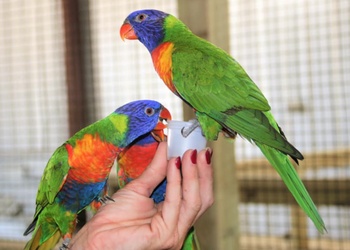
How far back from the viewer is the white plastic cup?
697mm

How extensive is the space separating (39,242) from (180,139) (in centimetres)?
35

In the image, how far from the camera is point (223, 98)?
0.72 metres

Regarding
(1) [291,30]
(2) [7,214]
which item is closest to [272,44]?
(1) [291,30]

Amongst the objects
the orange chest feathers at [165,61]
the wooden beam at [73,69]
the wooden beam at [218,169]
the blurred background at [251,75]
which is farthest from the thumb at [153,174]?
the wooden beam at [73,69]

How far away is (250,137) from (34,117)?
1274mm

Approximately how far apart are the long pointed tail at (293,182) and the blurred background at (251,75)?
2.20 ft

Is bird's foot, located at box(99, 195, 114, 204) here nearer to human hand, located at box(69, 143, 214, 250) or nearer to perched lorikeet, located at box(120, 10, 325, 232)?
human hand, located at box(69, 143, 214, 250)

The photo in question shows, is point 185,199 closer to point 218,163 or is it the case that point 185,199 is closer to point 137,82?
point 218,163

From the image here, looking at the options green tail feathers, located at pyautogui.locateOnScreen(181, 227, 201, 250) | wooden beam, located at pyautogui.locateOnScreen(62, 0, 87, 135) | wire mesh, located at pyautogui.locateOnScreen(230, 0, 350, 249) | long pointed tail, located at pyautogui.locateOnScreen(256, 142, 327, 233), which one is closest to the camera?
long pointed tail, located at pyautogui.locateOnScreen(256, 142, 327, 233)

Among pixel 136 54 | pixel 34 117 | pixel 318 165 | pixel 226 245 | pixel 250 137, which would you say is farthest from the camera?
pixel 34 117

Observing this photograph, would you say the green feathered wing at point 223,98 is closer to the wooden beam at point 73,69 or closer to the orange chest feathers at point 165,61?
the orange chest feathers at point 165,61

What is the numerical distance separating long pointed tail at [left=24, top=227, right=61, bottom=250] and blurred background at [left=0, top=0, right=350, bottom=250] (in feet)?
2.18

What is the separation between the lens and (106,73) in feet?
5.39

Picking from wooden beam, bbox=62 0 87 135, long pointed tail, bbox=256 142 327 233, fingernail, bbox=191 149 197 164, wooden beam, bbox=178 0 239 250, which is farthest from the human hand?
wooden beam, bbox=62 0 87 135
